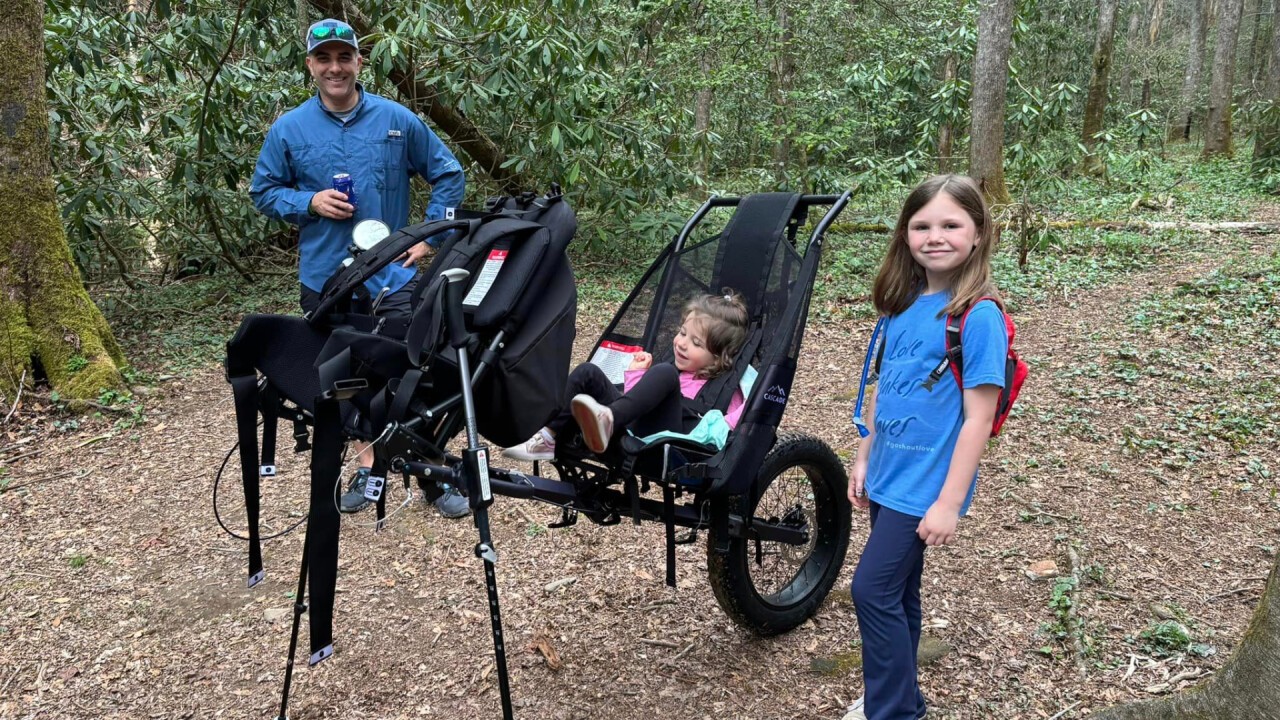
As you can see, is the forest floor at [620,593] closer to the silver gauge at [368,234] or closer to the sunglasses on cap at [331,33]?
the silver gauge at [368,234]

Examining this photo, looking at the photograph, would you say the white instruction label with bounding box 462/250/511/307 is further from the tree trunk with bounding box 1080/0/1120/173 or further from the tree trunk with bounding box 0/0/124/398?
the tree trunk with bounding box 1080/0/1120/173

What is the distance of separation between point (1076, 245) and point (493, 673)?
27.2 feet

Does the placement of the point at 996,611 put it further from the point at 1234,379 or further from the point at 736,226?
the point at 1234,379

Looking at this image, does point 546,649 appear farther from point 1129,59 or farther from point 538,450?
point 1129,59

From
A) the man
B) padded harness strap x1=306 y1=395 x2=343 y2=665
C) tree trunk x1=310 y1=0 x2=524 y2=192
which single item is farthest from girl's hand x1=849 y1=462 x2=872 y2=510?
tree trunk x1=310 y1=0 x2=524 y2=192

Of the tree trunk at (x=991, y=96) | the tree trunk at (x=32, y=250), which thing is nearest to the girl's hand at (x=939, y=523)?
the tree trunk at (x=32, y=250)

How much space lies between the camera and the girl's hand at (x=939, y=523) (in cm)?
205

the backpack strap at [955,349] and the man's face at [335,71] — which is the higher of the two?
the man's face at [335,71]

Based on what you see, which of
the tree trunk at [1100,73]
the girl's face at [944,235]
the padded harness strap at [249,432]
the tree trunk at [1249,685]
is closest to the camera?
→ the tree trunk at [1249,685]

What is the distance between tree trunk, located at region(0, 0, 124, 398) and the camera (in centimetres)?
512

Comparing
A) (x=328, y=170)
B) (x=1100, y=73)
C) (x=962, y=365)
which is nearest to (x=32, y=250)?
(x=328, y=170)

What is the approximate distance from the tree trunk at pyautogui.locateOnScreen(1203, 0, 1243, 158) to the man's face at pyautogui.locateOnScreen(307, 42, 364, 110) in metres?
16.4

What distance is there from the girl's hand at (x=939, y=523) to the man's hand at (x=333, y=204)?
2522 millimetres

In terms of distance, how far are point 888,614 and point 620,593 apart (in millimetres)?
1389
